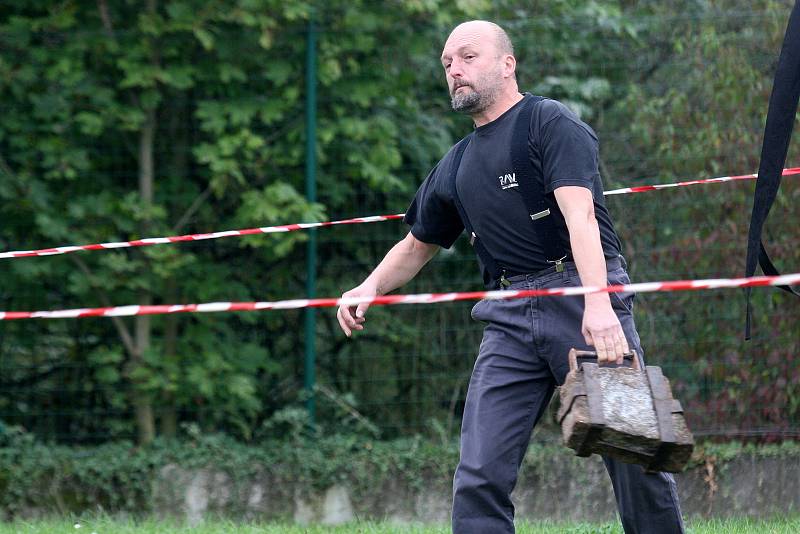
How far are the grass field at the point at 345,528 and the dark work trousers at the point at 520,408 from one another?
4.31 feet

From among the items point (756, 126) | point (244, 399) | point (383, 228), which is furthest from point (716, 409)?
point (244, 399)

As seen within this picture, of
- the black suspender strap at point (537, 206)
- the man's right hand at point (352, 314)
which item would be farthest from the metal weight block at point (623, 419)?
the man's right hand at point (352, 314)

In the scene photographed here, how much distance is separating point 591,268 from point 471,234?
627mm

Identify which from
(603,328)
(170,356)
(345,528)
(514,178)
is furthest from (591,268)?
(170,356)

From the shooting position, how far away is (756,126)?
6.92 meters

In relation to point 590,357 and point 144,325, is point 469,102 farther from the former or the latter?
point 144,325

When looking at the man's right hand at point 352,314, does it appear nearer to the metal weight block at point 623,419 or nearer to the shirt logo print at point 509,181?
the shirt logo print at point 509,181

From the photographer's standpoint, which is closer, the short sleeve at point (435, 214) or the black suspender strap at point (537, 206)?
the black suspender strap at point (537, 206)

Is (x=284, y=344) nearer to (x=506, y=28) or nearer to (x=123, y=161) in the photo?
(x=123, y=161)

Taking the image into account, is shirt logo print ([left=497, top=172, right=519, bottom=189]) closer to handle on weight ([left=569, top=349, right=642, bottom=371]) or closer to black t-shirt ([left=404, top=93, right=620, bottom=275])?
black t-shirt ([left=404, top=93, right=620, bottom=275])

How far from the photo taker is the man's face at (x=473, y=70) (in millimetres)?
4305

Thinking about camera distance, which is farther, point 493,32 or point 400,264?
point 400,264

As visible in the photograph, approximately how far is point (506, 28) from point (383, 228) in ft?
4.60

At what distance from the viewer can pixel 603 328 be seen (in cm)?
387
